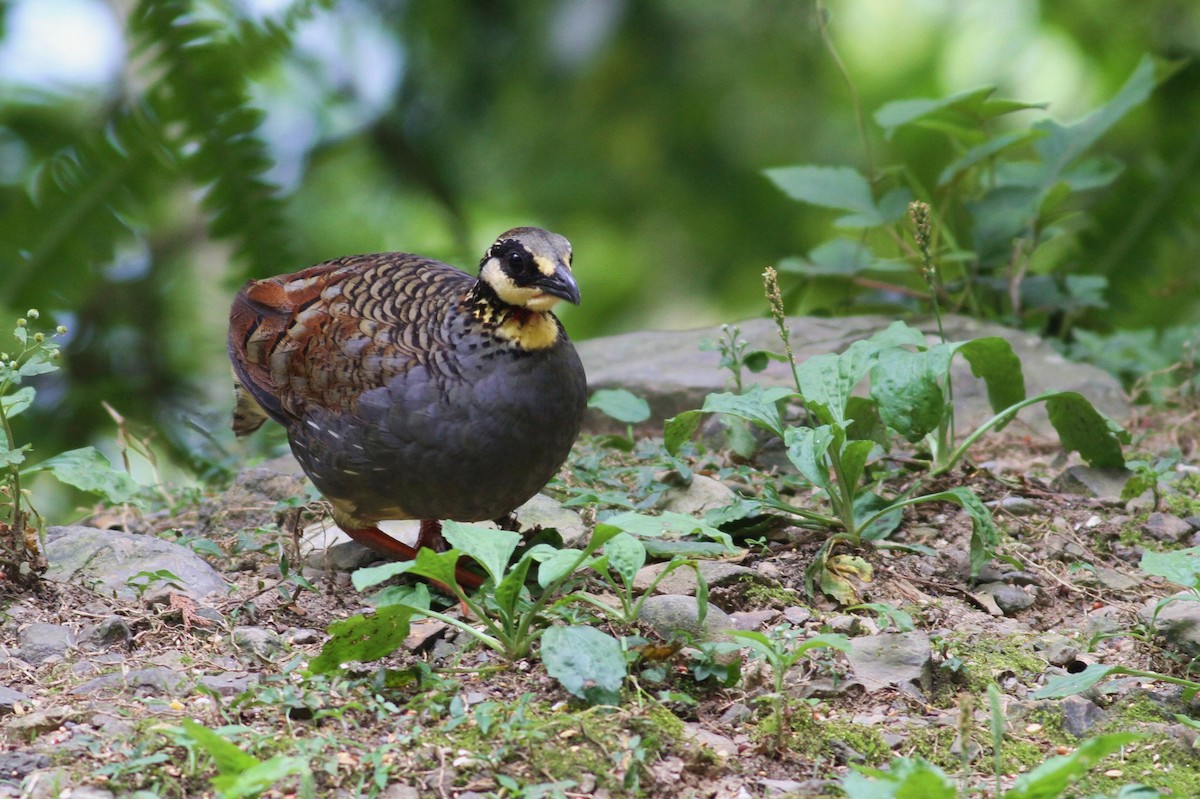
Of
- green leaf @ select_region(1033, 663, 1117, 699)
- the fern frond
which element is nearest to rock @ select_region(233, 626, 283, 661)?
green leaf @ select_region(1033, 663, 1117, 699)

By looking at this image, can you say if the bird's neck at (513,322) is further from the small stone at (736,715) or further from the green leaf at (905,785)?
the green leaf at (905,785)

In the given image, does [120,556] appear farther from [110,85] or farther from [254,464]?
[110,85]

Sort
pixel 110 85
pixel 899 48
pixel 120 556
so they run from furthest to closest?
pixel 899 48 < pixel 110 85 < pixel 120 556

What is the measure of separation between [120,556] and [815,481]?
6.56 feet

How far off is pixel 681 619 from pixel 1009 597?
1.00m

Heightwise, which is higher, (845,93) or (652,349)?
(845,93)

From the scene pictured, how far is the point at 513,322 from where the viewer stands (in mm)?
3582

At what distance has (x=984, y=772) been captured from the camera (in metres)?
2.72

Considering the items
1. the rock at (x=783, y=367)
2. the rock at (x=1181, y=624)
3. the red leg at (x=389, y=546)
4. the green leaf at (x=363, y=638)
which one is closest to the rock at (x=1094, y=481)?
the rock at (x=783, y=367)

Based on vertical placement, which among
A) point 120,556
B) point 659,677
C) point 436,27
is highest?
point 436,27

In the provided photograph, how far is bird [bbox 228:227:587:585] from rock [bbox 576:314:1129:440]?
1298mm

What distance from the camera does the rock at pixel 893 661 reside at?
301 cm

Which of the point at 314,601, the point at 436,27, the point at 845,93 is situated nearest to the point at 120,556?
the point at 314,601

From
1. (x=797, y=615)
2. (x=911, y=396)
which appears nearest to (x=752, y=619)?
(x=797, y=615)
